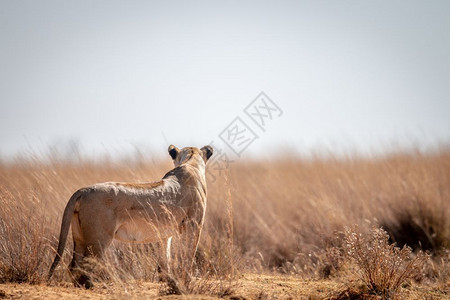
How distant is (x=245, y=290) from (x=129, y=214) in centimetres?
152

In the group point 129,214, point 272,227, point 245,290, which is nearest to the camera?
point 129,214

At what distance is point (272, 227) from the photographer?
34.2 ft

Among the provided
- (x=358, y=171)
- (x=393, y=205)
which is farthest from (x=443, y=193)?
(x=358, y=171)

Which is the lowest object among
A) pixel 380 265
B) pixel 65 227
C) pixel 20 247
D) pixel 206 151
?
pixel 380 265

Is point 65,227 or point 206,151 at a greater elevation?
point 206,151

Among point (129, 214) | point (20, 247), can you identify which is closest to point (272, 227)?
point (129, 214)

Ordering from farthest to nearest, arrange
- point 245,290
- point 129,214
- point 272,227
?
point 272,227 → point 245,290 → point 129,214

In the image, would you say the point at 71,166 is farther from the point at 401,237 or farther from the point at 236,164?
the point at 236,164

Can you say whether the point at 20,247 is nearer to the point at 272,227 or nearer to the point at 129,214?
the point at 129,214

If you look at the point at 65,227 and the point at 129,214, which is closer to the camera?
the point at 65,227

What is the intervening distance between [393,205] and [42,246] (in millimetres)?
7257

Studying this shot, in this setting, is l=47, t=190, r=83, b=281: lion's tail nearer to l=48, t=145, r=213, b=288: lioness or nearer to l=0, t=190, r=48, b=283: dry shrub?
l=48, t=145, r=213, b=288: lioness

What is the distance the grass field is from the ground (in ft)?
0.05

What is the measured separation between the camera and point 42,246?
5.45 meters
